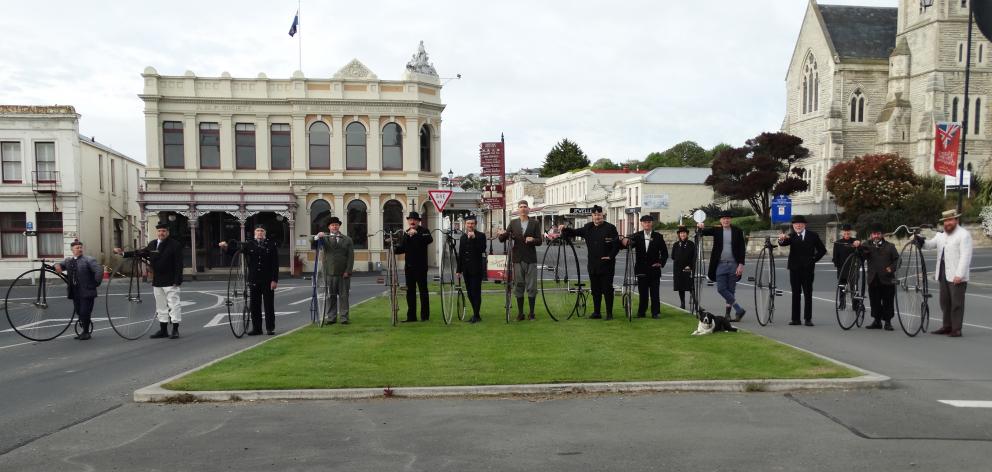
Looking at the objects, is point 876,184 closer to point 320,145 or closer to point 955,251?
point 320,145

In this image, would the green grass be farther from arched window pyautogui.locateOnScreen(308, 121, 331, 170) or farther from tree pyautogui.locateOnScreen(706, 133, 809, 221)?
tree pyautogui.locateOnScreen(706, 133, 809, 221)

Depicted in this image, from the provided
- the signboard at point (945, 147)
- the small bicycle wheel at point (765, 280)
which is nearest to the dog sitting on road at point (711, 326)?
the small bicycle wheel at point (765, 280)

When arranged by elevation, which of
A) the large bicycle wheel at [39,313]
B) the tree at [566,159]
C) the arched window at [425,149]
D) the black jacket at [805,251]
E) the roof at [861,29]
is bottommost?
the large bicycle wheel at [39,313]

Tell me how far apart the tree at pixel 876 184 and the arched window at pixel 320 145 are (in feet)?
122

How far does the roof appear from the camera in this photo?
225 ft

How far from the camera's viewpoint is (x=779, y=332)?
40.5 feet

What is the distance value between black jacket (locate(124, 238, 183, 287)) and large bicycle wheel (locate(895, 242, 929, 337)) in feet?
42.8

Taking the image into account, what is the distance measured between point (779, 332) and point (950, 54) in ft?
204

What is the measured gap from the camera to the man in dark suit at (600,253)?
13.3 metres

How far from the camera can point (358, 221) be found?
41969mm

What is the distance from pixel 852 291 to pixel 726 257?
7.92 ft

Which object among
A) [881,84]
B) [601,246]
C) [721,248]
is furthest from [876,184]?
[601,246]

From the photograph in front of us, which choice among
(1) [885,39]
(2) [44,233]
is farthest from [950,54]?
(2) [44,233]

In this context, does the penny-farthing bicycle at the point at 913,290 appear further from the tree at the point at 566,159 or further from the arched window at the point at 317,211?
the tree at the point at 566,159
